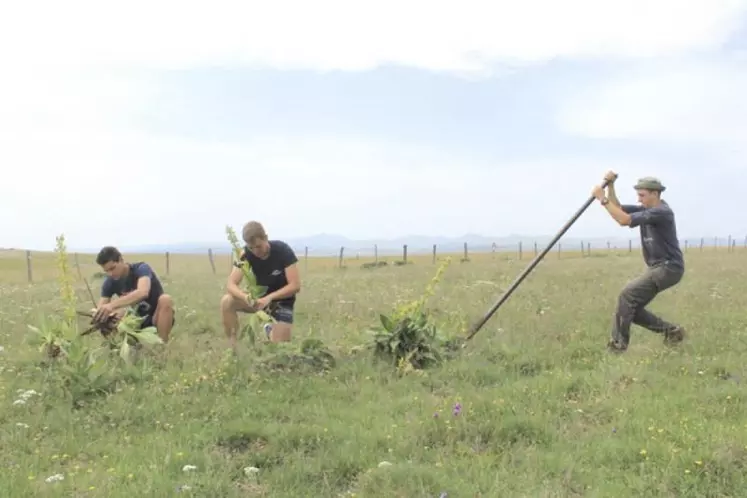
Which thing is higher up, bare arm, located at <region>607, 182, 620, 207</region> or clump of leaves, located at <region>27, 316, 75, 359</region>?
bare arm, located at <region>607, 182, 620, 207</region>

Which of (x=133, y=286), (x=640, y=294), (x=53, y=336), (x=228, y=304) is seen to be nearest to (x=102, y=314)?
(x=53, y=336)

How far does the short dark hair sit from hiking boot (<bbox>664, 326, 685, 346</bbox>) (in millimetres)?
6932

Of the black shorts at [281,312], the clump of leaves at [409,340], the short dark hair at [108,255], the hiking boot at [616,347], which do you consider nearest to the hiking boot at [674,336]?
the hiking boot at [616,347]

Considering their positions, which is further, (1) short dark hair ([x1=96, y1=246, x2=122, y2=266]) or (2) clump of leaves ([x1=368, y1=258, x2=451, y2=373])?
(1) short dark hair ([x1=96, y1=246, x2=122, y2=266])

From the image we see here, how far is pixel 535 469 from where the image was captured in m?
4.88

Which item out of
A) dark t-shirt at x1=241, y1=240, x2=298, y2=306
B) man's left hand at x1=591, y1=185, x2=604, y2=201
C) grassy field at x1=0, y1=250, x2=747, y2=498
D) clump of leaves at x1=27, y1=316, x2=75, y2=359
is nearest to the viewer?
grassy field at x1=0, y1=250, x2=747, y2=498

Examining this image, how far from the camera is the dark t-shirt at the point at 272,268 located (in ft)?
27.9

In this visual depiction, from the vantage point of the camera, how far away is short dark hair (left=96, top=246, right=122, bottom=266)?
8086 mm

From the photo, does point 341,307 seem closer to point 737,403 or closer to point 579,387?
point 579,387

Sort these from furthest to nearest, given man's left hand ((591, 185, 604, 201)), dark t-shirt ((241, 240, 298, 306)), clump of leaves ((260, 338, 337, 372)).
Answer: dark t-shirt ((241, 240, 298, 306))
man's left hand ((591, 185, 604, 201))
clump of leaves ((260, 338, 337, 372))

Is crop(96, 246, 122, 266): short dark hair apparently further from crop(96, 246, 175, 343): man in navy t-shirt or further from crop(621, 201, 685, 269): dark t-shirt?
crop(621, 201, 685, 269): dark t-shirt

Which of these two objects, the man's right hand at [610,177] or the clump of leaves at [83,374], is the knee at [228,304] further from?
the man's right hand at [610,177]

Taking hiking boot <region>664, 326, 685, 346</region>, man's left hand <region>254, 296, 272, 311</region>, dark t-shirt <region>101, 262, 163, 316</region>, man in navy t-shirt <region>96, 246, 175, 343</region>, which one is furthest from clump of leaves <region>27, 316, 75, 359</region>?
hiking boot <region>664, 326, 685, 346</region>

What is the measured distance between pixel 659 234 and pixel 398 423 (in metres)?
4.32
